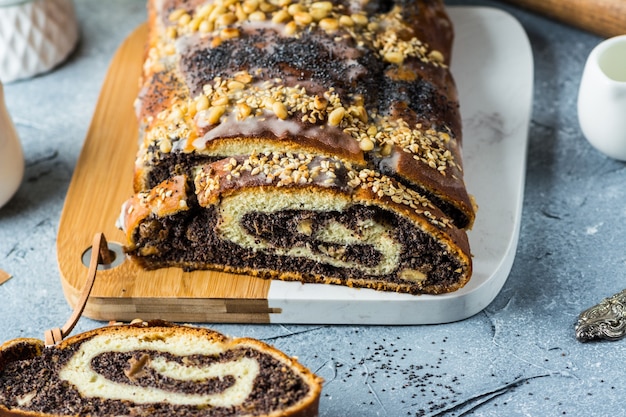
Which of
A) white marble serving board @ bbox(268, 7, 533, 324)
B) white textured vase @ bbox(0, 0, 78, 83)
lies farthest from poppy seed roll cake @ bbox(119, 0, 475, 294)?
white textured vase @ bbox(0, 0, 78, 83)

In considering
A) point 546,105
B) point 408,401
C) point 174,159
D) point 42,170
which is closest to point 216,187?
point 174,159

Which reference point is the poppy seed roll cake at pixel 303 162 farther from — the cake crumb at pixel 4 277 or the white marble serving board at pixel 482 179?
the cake crumb at pixel 4 277

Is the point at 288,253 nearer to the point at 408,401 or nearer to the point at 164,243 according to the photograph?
the point at 164,243

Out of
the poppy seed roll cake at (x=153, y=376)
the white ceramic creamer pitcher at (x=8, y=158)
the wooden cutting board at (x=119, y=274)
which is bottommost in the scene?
the wooden cutting board at (x=119, y=274)

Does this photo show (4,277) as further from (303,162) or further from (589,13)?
(589,13)

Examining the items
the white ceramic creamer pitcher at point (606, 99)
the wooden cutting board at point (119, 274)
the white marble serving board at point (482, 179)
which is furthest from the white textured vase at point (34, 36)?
the white ceramic creamer pitcher at point (606, 99)

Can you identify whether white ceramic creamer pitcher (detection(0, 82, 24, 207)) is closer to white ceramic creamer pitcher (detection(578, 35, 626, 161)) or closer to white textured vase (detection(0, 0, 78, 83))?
white textured vase (detection(0, 0, 78, 83))

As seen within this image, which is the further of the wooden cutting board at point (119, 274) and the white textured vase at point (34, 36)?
the white textured vase at point (34, 36)
